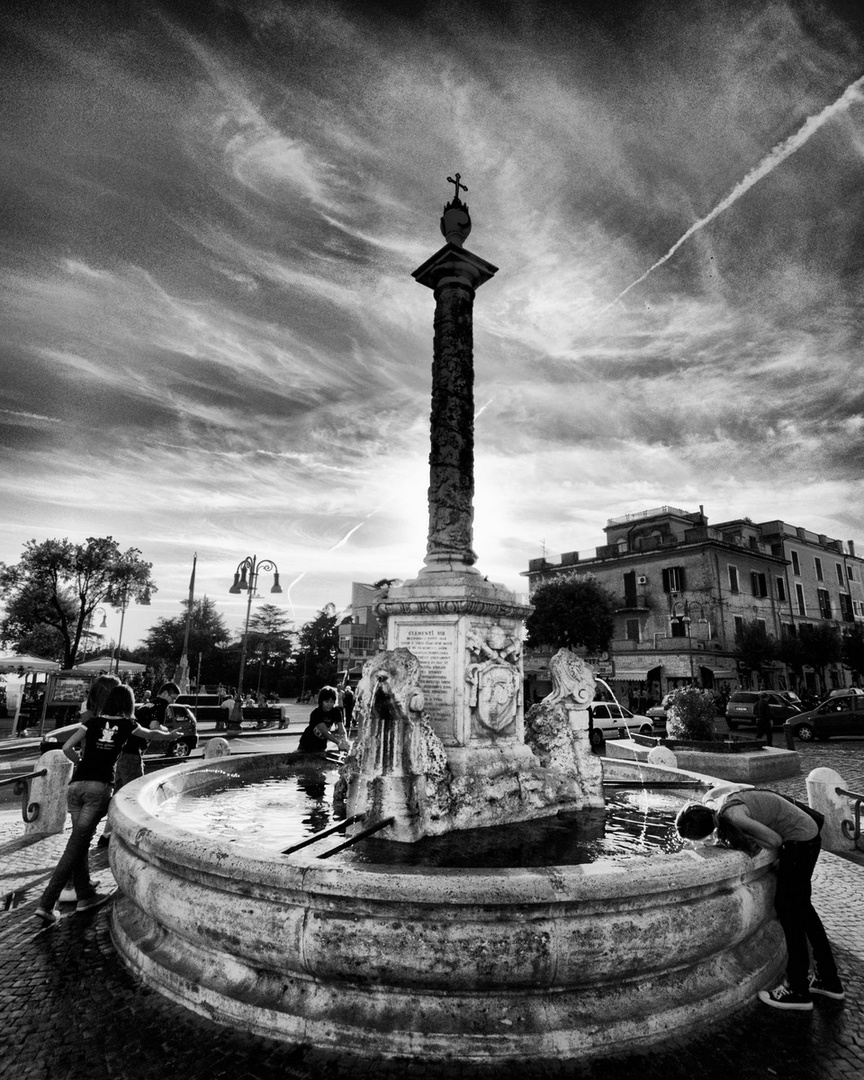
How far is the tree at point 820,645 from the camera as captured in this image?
3966cm

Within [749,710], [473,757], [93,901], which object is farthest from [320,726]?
[749,710]

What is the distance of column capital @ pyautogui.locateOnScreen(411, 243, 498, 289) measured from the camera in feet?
27.2

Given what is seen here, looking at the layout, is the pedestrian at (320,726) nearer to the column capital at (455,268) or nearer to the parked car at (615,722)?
the column capital at (455,268)

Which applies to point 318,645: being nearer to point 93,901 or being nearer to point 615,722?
point 615,722

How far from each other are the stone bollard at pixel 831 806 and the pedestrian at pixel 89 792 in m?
7.86

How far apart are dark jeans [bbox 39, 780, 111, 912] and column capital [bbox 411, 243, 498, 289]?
7.22 m

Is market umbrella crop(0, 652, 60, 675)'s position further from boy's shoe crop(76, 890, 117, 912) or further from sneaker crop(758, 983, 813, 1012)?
sneaker crop(758, 983, 813, 1012)

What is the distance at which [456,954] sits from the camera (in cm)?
306

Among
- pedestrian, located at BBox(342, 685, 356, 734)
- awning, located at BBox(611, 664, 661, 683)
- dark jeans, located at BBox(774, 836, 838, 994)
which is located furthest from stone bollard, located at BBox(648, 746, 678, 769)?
awning, located at BBox(611, 664, 661, 683)

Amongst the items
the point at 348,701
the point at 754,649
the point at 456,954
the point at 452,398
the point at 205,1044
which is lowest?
the point at 205,1044

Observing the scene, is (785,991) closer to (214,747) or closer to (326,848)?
(326,848)

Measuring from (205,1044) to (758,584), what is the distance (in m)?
46.1

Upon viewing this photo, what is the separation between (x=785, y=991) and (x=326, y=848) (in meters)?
2.90

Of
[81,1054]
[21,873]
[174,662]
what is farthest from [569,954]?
[174,662]
